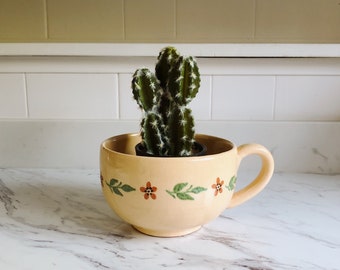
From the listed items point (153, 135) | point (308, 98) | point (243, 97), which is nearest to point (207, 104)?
point (243, 97)

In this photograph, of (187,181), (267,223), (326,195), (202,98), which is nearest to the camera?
(187,181)

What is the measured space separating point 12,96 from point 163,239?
0.45 m

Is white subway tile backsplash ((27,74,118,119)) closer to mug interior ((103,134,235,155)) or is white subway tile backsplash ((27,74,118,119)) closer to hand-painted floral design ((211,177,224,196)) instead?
mug interior ((103,134,235,155))

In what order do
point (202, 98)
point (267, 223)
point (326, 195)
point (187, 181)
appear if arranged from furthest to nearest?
point (202, 98)
point (326, 195)
point (267, 223)
point (187, 181)

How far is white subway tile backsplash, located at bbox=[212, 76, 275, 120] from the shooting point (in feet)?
2.28

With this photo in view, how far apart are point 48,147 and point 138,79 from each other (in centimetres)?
39

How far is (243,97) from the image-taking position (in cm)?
70

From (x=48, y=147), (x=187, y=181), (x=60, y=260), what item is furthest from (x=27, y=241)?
(x=48, y=147)

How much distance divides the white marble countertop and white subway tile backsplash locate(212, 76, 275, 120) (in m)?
0.16

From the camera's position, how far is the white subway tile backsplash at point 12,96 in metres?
0.71

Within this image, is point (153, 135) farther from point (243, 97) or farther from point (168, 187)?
point (243, 97)

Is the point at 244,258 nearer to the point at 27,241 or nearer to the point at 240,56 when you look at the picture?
the point at 27,241

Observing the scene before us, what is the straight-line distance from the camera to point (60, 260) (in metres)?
0.40

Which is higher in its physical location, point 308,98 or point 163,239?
point 308,98
